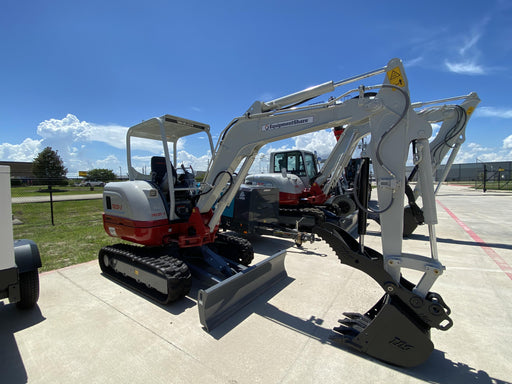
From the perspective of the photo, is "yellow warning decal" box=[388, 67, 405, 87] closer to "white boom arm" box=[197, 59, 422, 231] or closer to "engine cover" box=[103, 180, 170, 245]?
"white boom arm" box=[197, 59, 422, 231]

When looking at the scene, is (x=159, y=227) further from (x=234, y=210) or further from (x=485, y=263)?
(x=485, y=263)

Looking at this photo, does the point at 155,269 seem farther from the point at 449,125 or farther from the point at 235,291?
the point at 449,125

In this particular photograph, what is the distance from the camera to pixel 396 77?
2.65 metres

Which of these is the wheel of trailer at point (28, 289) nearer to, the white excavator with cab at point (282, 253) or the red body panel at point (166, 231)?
the white excavator with cab at point (282, 253)

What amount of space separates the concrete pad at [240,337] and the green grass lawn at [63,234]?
1053 millimetres

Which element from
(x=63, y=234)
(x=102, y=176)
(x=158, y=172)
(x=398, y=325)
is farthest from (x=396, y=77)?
(x=102, y=176)

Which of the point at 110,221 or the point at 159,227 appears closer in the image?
the point at 159,227

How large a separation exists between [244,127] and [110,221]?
2.88 meters

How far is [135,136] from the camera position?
16.1ft

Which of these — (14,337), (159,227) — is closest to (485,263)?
(159,227)

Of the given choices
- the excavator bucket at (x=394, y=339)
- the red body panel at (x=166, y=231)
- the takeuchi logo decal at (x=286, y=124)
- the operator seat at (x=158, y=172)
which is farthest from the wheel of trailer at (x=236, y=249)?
the excavator bucket at (x=394, y=339)

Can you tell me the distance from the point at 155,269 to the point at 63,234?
5.64 m

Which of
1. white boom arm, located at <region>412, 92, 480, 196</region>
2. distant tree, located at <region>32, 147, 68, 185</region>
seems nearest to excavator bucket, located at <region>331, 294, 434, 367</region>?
white boom arm, located at <region>412, 92, 480, 196</region>

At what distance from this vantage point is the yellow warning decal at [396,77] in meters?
2.63
